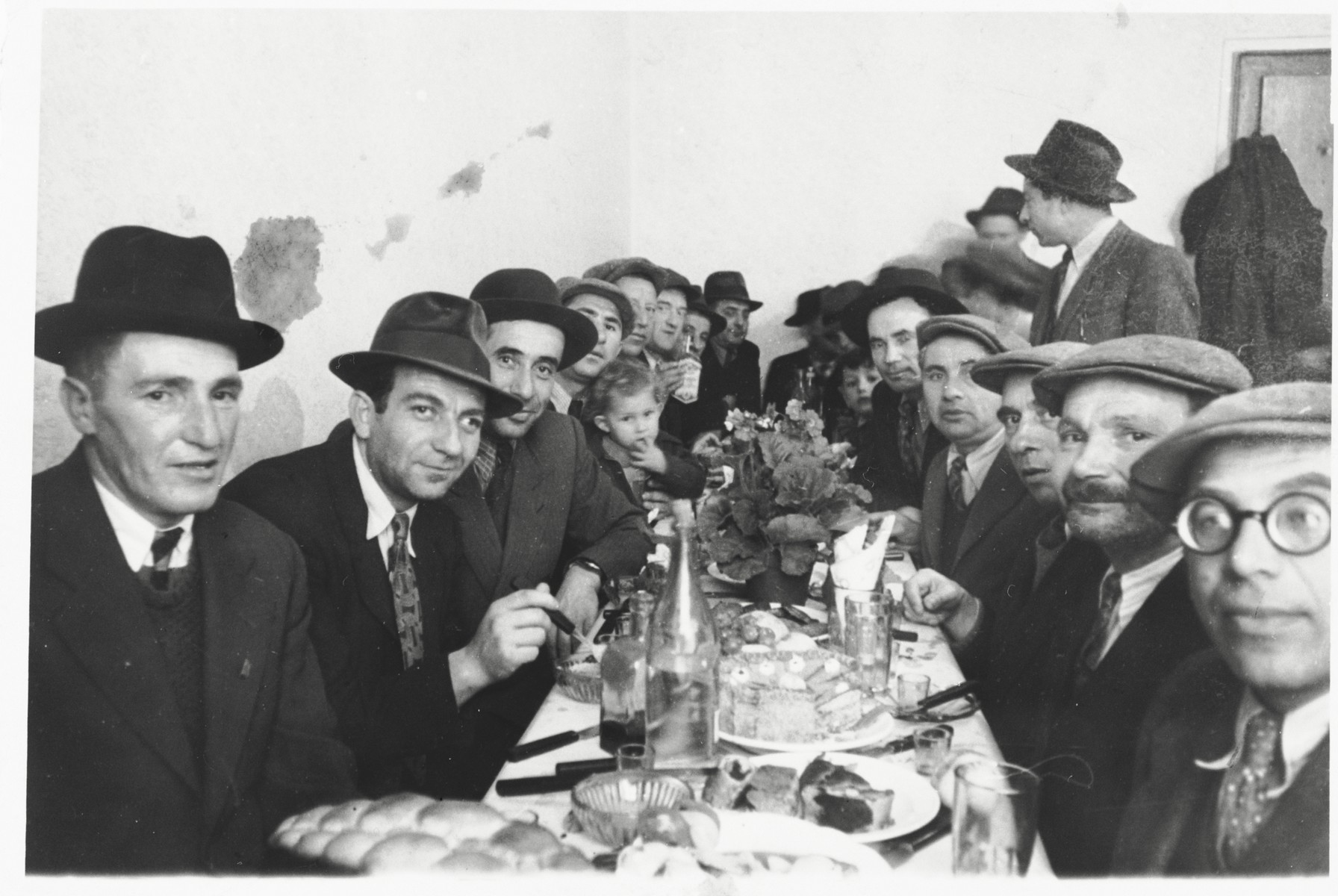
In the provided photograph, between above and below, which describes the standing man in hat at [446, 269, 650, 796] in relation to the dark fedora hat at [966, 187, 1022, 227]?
below

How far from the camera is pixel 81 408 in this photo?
137 cm

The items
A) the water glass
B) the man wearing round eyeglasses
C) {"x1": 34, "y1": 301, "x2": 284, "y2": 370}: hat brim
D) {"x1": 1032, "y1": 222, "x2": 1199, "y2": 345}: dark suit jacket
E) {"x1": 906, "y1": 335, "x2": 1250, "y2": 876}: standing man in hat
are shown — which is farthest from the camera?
{"x1": 1032, "y1": 222, "x2": 1199, "y2": 345}: dark suit jacket

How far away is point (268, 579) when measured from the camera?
1554mm

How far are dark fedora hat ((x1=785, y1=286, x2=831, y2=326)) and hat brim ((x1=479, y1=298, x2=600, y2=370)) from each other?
0.46 m

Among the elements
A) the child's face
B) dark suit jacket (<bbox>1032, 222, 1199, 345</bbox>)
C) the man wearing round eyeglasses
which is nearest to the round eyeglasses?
the man wearing round eyeglasses

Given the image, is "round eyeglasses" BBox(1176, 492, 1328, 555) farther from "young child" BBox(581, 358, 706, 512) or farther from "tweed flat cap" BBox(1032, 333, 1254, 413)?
"young child" BBox(581, 358, 706, 512)

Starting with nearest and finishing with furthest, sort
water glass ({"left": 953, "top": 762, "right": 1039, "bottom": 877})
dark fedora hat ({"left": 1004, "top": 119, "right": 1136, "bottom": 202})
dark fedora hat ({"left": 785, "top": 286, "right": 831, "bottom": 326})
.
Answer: water glass ({"left": 953, "top": 762, "right": 1039, "bottom": 877}) < dark fedora hat ({"left": 1004, "top": 119, "right": 1136, "bottom": 202}) < dark fedora hat ({"left": 785, "top": 286, "right": 831, "bottom": 326})

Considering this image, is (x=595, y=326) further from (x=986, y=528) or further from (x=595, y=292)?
(x=986, y=528)

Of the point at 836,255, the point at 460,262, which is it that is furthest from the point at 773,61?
the point at 460,262

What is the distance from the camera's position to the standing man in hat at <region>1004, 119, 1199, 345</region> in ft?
5.70

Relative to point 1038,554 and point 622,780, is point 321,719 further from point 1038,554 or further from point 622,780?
point 1038,554

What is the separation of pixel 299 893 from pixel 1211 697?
1.50 meters

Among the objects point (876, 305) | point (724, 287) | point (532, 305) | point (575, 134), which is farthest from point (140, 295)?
point (876, 305)

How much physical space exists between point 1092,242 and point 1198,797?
39.7 inches
